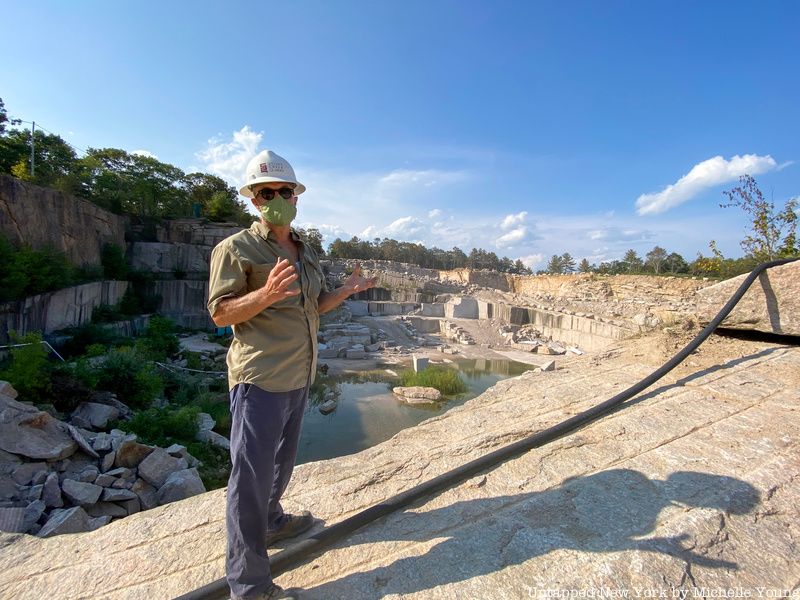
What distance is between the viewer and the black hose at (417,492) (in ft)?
4.77

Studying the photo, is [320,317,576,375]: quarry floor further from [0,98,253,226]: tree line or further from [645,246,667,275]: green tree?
[645,246,667,275]: green tree

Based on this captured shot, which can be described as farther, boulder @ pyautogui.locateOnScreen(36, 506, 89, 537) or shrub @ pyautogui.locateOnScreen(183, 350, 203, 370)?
shrub @ pyautogui.locateOnScreen(183, 350, 203, 370)

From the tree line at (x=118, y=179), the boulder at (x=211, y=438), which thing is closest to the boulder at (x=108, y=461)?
the boulder at (x=211, y=438)

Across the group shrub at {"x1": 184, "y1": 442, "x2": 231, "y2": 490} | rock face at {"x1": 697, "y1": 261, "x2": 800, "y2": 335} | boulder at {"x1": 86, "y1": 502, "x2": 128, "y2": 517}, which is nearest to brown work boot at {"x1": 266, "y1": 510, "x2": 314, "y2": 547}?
rock face at {"x1": 697, "y1": 261, "x2": 800, "y2": 335}

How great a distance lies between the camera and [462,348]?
21391 millimetres

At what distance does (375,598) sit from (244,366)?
926 mm

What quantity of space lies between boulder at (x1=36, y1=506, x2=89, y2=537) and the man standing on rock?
14.4ft

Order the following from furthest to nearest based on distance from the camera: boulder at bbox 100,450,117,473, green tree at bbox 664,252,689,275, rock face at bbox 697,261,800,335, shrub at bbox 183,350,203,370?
green tree at bbox 664,252,689,275 < shrub at bbox 183,350,203,370 < boulder at bbox 100,450,117,473 < rock face at bbox 697,261,800,335

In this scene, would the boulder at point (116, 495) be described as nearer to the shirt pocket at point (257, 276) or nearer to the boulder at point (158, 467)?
the boulder at point (158, 467)

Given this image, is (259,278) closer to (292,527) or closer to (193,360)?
(292,527)

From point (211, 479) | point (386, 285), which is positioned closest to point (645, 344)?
Answer: point (211, 479)

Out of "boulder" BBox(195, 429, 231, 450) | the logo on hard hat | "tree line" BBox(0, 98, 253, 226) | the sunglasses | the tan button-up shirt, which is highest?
"tree line" BBox(0, 98, 253, 226)

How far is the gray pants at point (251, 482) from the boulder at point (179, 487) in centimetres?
520

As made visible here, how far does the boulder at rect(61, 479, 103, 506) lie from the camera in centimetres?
511
